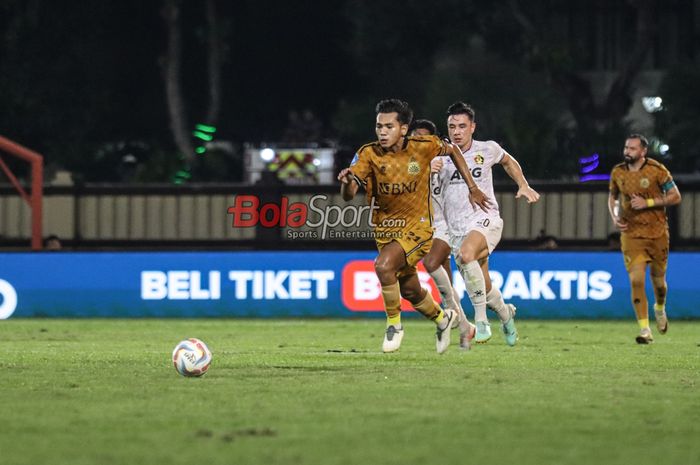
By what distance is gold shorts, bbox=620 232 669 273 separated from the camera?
16312 mm

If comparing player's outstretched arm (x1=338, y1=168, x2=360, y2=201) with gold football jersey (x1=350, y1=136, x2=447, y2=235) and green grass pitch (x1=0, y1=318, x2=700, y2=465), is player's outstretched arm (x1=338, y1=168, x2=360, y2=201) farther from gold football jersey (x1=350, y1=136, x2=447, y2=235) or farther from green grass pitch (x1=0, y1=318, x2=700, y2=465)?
green grass pitch (x1=0, y1=318, x2=700, y2=465)

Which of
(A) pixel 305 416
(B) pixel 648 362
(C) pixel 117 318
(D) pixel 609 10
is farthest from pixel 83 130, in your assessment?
(A) pixel 305 416

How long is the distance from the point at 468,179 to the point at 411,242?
72 cm

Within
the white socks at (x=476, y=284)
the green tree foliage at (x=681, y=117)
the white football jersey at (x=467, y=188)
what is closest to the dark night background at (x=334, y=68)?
the green tree foliage at (x=681, y=117)

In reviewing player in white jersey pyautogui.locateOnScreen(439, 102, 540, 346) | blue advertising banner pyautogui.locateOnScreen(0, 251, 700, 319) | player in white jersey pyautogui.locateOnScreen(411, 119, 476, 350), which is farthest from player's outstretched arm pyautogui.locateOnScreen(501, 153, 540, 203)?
blue advertising banner pyautogui.locateOnScreen(0, 251, 700, 319)

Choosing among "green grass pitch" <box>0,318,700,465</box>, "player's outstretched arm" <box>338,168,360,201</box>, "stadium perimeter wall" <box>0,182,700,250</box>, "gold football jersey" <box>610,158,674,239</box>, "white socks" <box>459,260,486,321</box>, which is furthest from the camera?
"stadium perimeter wall" <box>0,182,700,250</box>

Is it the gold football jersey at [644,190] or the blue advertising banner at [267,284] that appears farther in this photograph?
the blue advertising banner at [267,284]

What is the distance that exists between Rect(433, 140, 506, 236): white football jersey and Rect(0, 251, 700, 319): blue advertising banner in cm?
597

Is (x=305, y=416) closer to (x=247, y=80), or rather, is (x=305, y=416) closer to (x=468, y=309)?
(x=468, y=309)

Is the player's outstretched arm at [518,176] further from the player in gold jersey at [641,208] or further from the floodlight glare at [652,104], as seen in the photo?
the floodlight glare at [652,104]

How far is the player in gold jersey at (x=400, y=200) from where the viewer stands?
1340cm

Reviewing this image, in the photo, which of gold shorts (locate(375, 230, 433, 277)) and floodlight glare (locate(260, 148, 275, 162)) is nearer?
gold shorts (locate(375, 230, 433, 277))

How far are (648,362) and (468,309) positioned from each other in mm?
8025

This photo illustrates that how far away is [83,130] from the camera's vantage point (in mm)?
52719
